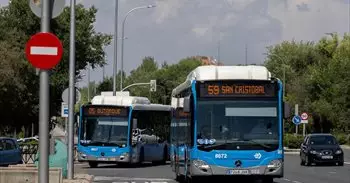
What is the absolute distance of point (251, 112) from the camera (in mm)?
21859

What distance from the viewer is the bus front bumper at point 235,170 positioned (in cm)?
2189

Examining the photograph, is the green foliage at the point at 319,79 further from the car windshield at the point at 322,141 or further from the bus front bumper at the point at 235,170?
the bus front bumper at the point at 235,170

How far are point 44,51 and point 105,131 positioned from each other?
2752 centimetres

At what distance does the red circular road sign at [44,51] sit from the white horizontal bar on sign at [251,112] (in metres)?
11.3

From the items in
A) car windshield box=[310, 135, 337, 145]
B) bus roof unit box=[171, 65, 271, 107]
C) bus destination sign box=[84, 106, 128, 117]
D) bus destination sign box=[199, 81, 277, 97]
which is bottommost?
car windshield box=[310, 135, 337, 145]

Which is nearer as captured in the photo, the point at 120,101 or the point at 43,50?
the point at 43,50

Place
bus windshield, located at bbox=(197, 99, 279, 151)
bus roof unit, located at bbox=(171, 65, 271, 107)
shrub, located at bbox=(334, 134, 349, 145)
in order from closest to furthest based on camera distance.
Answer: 1. bus windshield, located at bbox=(197, 99, 279, 151)
2. bus roof unit, located at bbox=(171, 65, 271, 107)
3. shrub, located at bbox=(334, 134, 349, 145)

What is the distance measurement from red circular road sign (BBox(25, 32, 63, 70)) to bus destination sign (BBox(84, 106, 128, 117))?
27147 mm

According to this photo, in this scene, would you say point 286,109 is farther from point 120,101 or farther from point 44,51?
point 120,101

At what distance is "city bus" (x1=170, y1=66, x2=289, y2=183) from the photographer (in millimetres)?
21828

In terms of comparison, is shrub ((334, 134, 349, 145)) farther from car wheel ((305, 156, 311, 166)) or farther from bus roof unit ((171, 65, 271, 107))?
bus roof unit ((171, 65, 271, 107))

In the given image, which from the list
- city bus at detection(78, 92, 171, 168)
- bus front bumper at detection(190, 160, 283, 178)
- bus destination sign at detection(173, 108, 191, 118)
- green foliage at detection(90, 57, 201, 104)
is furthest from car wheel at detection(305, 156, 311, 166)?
green foliage at detection(90, 57, 201, 104)

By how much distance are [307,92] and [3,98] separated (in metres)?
46.5

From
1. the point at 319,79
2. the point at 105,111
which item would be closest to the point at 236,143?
the point at 105,111
